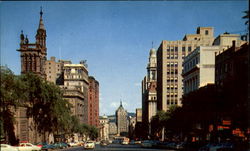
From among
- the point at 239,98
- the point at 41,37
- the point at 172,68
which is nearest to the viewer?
the point at 239,98

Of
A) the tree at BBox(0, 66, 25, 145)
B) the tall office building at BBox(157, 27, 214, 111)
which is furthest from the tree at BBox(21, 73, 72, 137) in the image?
the tall office building at BBox(157, 27, 214, 111)

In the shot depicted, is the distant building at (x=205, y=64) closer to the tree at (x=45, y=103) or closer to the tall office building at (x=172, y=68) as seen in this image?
the tree at (x=45, y=103)

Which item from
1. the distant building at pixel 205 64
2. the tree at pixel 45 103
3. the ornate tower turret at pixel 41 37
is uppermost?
the ornate tower turret at pixel 41 37

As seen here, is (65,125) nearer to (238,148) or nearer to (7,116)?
(7,116)

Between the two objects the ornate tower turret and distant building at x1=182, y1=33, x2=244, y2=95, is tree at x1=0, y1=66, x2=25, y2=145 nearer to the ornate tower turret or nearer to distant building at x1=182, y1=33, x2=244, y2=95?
distant building at x1=182, y1=33, x2=244, y2=95

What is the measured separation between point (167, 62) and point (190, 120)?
7133cm

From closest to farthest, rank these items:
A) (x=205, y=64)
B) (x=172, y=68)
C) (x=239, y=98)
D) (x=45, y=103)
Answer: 1. (x=239, y=98)
2. (x=45, y=103)
3. (x=205, y=64)
4. (x=172, y=68)

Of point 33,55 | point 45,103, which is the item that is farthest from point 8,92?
point 33,55

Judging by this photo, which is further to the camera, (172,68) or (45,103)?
(172,68)

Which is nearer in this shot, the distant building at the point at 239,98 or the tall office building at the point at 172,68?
the distant building at the point at 239,98

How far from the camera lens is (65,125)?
66.4 metres

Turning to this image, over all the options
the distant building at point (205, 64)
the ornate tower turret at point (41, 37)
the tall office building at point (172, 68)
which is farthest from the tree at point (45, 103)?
the tall office building at point (172, 68)

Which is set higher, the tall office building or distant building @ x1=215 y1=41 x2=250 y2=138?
the tall office building

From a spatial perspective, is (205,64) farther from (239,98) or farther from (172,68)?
(172,68)
